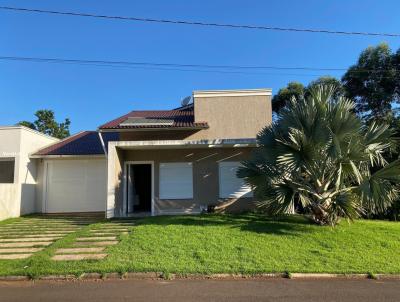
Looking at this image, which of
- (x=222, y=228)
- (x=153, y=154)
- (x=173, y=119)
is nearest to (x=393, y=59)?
(x=173, y=119)

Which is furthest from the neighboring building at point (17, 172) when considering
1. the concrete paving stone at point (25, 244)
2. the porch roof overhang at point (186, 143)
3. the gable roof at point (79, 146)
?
the concrete paving stone at point (25, 244)

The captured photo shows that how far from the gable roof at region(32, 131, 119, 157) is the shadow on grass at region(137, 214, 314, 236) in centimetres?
582

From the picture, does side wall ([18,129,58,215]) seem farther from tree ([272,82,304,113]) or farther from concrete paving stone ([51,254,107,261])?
tree ([272,82,304,113])

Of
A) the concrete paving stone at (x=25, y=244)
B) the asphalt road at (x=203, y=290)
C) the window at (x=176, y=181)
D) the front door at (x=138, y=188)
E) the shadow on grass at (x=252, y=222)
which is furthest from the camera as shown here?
the front door at (x=138, y=188)

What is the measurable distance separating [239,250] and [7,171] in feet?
41.1

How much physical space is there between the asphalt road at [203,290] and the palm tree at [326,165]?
11.7ft

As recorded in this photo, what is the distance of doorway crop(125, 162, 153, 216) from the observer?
1598 centimetres

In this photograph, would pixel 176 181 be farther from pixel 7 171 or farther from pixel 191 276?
pixel 191 276

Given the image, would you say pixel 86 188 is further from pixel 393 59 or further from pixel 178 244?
pixel 393 59

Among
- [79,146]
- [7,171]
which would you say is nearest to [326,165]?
[79,146]

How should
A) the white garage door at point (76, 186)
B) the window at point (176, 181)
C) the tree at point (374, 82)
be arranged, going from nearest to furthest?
the window at point (176, 181) → the white garage door at point (76, 186) → the tree at point (374, 82)

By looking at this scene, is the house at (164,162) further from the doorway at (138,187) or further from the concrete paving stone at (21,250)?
the concrete paving stone at (21,250)

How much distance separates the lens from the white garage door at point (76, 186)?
17.2 m

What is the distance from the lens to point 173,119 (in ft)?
56.4
